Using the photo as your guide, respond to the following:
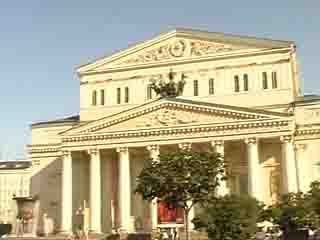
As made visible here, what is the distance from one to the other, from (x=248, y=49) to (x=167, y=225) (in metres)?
19.2

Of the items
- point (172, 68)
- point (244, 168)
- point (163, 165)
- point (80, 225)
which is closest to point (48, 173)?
point (80, 225)

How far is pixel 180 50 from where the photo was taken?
56.0 metres

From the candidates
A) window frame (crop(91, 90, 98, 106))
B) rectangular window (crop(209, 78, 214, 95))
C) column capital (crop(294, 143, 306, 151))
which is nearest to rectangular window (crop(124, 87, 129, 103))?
window frame (crop(91, 90, 98, 106))

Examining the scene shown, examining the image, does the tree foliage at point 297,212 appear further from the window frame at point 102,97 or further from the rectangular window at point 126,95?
the window frame at point 102,97

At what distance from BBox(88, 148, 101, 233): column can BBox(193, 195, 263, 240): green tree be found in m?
19.8

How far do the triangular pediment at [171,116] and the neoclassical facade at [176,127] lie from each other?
87 millimetres

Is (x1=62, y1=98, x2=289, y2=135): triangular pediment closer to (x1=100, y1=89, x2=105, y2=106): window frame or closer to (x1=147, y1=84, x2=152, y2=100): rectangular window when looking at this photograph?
(x1=147, y1=84, x2=152, y2=100): rectangular window

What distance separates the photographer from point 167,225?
4506 cm

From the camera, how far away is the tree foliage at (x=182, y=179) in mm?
33344

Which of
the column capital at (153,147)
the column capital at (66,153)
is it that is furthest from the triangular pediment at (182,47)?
the column capital at (66,153)

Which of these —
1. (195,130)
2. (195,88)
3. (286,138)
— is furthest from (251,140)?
(195,88)

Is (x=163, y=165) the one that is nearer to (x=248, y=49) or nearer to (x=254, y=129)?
(x=254, y=129)

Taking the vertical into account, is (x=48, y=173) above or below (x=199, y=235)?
above

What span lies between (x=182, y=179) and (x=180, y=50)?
25000 mm
